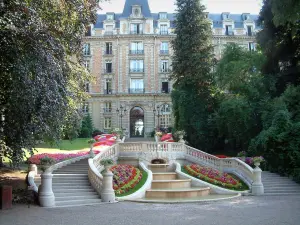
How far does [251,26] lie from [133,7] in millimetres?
19709

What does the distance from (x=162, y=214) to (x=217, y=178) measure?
813 cm

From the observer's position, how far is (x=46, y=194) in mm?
14664

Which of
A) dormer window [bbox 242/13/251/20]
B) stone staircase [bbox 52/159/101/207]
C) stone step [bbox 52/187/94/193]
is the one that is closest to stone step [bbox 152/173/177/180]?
stone staircase [bbox 52/159/101/207]

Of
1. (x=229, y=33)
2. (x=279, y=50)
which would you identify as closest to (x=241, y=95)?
(x=279, y=50)

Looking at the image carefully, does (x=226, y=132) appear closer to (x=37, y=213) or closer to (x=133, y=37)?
(x=37, y=213)

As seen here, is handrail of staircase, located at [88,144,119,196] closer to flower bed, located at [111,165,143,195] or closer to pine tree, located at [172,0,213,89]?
flower bed, located at [111,165,143,195]

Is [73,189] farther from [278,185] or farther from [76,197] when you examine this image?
[278,185]

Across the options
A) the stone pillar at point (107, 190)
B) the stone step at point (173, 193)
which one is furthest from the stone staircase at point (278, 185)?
the stone pillar at point (107, 190)

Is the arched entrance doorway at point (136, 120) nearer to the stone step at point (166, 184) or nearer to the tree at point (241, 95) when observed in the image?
the tree at point (241, 95)

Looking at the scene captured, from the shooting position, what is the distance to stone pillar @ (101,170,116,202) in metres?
16.1

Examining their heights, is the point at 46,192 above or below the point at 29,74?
below

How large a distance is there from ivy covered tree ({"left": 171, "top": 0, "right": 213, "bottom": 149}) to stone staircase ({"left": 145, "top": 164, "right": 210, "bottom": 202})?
10.6m

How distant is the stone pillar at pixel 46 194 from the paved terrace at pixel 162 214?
478 millimetres

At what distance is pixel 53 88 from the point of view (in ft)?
43.5
